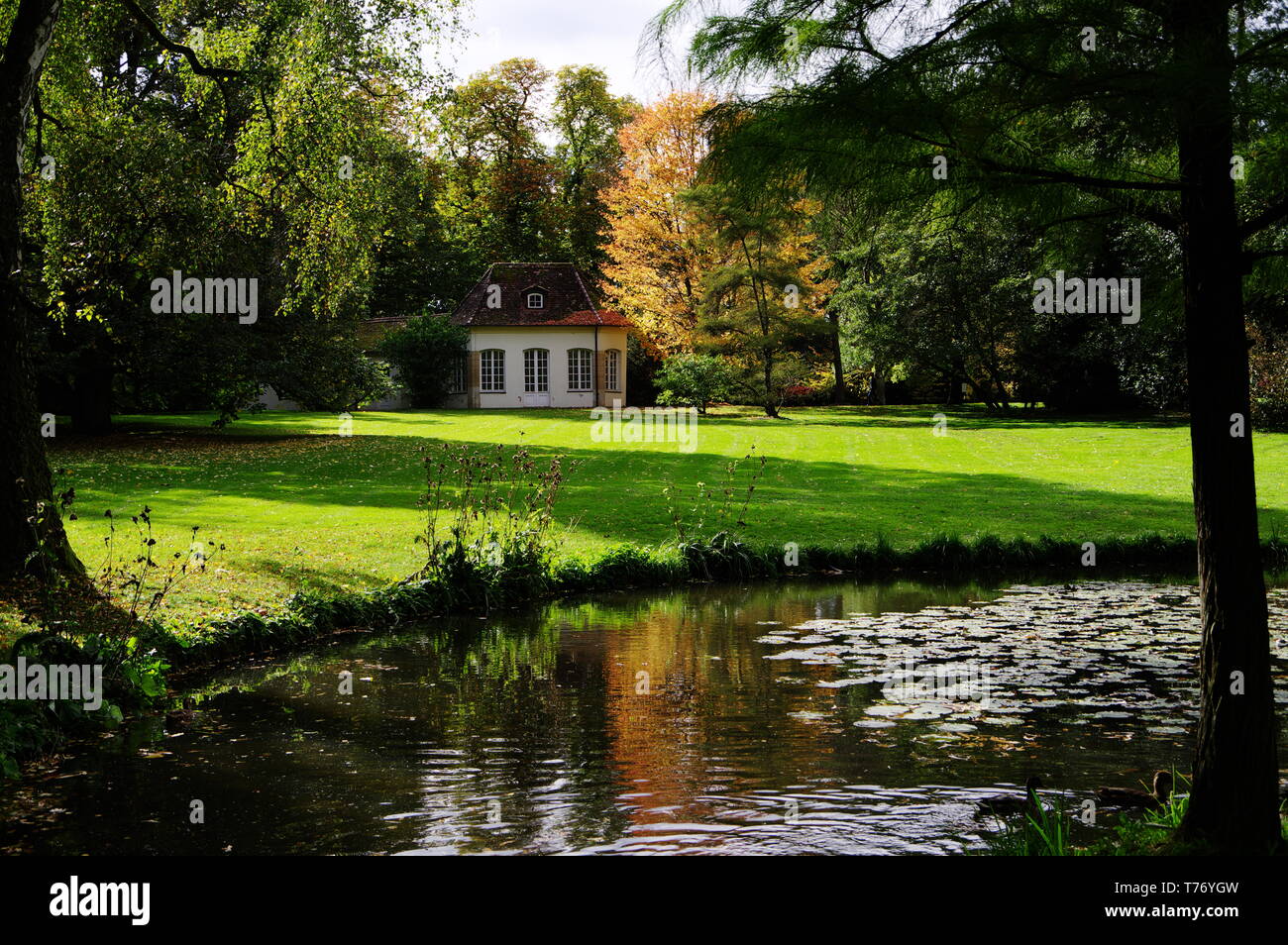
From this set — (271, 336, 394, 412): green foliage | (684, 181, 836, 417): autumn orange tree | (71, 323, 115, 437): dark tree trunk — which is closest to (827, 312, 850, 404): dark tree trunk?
(684, 181, 836, 417): autumn orange tree

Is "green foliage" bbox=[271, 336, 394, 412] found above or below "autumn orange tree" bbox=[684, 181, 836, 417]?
below

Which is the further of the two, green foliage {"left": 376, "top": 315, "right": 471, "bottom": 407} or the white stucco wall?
the white stucco wall

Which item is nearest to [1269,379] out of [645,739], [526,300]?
[645,739]

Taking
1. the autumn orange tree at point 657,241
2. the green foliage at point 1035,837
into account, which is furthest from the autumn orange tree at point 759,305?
the green foliage at point 1035,837

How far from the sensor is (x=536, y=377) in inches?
1678

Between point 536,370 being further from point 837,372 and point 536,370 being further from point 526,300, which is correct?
point 837,372

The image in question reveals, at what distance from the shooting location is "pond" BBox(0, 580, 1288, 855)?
17.7 feet

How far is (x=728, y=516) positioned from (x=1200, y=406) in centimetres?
1122

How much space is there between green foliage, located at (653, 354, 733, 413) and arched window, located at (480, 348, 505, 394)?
324 inches

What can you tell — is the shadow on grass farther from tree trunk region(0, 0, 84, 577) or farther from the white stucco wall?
the white stucco wall

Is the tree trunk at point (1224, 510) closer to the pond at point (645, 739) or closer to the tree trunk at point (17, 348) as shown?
the pond at point (645, 739)

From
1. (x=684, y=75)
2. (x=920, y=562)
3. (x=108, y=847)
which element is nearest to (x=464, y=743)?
(x=108, y=847)

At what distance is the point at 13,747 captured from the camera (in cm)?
642
